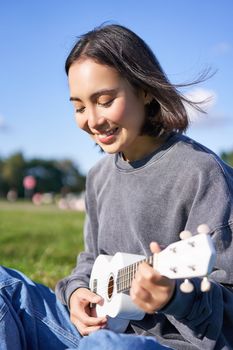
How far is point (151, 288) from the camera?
2.27 m

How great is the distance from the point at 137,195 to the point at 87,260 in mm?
663

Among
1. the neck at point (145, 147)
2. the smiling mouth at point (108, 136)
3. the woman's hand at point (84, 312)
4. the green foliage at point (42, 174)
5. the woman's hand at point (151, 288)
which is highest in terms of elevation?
the smiling mouth at point (108, 136)

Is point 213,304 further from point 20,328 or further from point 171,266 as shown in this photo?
A: point 20,328

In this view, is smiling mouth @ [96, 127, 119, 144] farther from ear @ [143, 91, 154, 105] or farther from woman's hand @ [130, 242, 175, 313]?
woman's hand @ [130, 242, 175, 313]

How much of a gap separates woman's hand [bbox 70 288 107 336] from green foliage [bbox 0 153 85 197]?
93200 mm

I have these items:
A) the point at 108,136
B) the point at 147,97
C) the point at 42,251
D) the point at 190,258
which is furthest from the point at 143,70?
the point at 42,251

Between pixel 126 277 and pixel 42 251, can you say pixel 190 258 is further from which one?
pixel 42 251

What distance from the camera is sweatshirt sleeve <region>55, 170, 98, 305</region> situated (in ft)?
10.9

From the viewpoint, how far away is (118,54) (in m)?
3.00

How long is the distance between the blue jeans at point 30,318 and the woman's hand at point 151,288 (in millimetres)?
612

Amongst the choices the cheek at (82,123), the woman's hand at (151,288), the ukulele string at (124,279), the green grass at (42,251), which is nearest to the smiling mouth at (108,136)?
the cheek at (82,123)

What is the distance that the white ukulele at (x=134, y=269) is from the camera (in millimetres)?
1998

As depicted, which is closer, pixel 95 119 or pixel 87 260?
pixel 95 119

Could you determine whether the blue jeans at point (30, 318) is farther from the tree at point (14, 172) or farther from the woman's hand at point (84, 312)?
the tree at point (14, 172)
